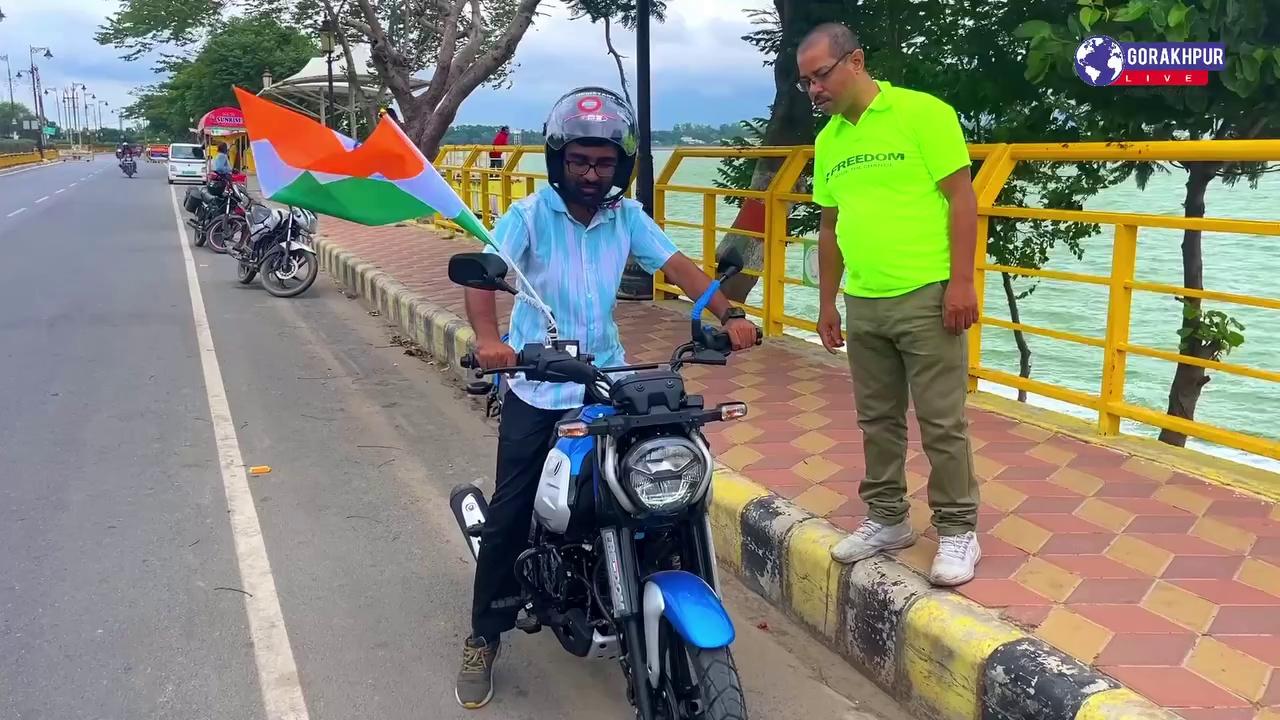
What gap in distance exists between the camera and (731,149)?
769cm

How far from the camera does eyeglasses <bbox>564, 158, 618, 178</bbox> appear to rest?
2791 millimetres

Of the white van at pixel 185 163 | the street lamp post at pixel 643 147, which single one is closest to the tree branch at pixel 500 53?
the street lamp post at pixel 643 147

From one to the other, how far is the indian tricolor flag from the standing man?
1.25 m

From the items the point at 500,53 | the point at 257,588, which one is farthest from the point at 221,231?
the point at 257,588

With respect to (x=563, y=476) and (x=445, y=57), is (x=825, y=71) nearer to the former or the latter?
(x=563, y=476)

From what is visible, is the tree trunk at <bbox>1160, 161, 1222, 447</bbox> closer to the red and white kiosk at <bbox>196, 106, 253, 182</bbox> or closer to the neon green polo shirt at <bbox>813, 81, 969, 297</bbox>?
the neon green polo shirt at <bbox>813, 81, 969, 297</bbox>

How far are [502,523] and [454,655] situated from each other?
67 centimetres

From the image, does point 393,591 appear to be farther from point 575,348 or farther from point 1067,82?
point 1067,82

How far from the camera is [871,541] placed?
137 inches

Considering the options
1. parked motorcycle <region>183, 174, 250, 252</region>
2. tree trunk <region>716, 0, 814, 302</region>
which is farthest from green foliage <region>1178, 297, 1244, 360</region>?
parked motorcycle <region>183, 174, 250, 252</region>

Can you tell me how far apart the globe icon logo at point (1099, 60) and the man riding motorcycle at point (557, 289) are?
2.88 metres

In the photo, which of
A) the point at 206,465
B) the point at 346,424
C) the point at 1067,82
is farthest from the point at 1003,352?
the point at 206,465

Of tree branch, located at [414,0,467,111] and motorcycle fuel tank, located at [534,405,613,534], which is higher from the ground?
tree branch, located at [414,0,467,111]

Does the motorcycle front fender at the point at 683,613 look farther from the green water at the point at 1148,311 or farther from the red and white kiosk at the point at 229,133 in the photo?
the red and white kiosk at the point at 229,133
